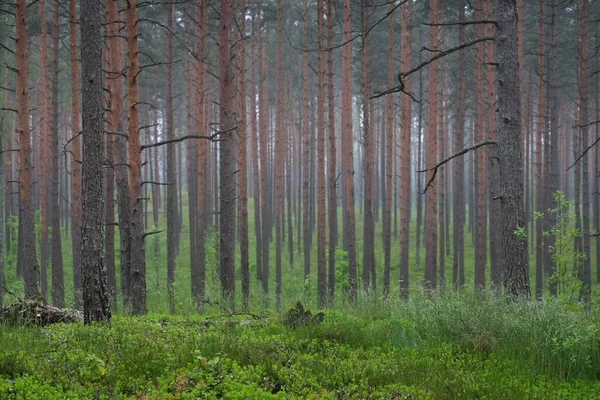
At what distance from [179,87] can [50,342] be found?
33797 millimetres

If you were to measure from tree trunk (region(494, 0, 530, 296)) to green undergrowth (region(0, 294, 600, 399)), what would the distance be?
3.26 feet

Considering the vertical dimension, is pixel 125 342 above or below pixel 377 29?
below

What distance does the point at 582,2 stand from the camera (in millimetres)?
19500

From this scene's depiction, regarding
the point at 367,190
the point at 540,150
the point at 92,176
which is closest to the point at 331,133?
the point at 367,190

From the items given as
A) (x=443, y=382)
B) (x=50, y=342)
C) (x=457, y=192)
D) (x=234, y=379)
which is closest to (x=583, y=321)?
(x=443, y=382)

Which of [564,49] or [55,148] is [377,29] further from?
[55,148]

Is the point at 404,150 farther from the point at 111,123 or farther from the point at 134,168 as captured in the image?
the point at 134,168

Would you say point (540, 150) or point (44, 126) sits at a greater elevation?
point (44, 126)

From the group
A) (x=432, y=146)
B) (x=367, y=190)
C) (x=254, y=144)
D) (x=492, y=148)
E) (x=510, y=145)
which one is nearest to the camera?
(x=510, y=145)

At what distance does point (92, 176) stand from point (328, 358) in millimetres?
4441

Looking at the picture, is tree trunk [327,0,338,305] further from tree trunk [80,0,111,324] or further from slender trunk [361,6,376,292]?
tree trunk [80,0,111,324]

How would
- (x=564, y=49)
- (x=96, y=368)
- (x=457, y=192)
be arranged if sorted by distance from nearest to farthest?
(x=96, y=368) → (x=457, y=192) → (x=564, y=49)

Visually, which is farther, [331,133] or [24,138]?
[331,133]

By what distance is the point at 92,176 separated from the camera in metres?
7.69
